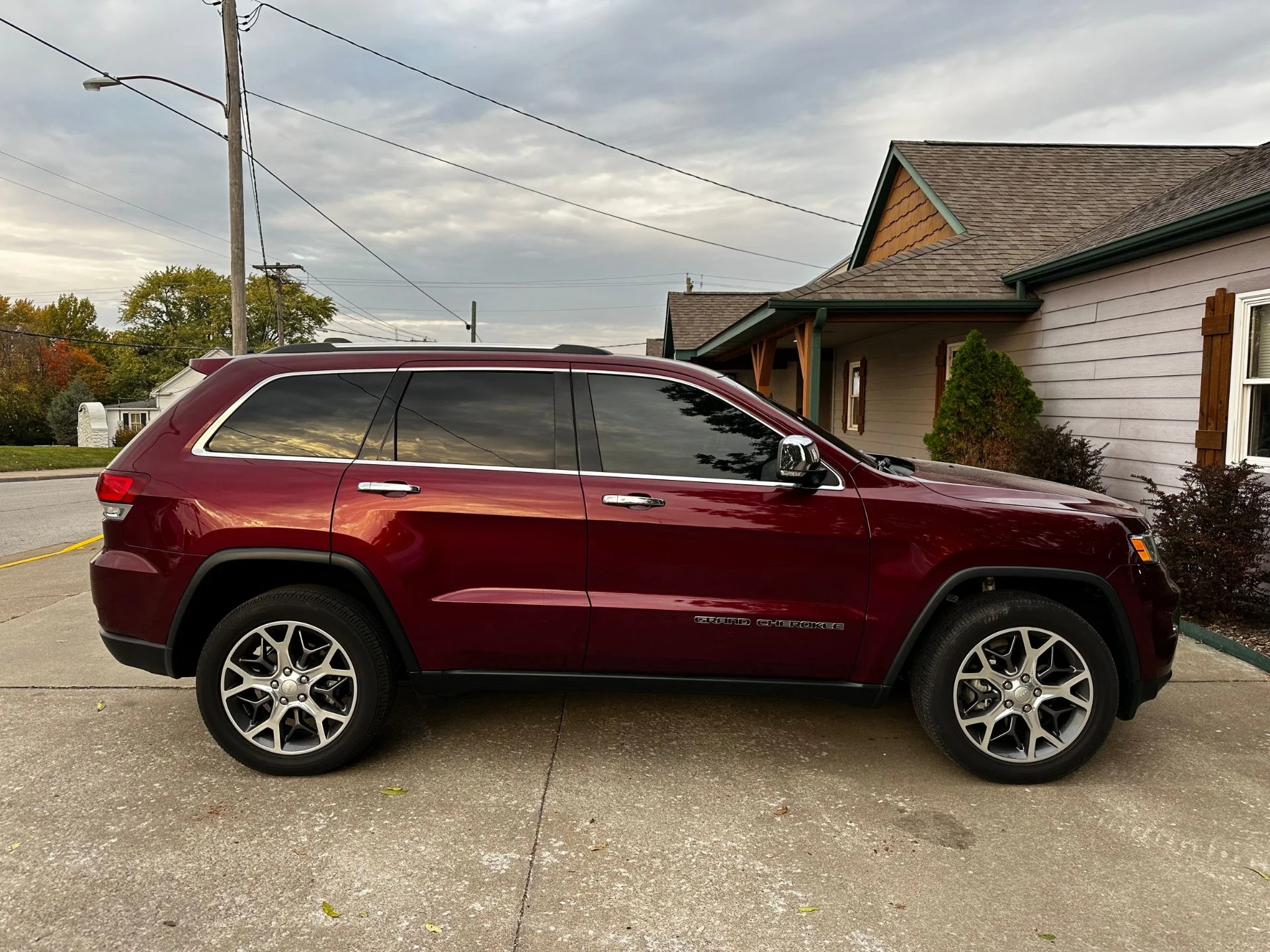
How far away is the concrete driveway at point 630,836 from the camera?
8.27 feet

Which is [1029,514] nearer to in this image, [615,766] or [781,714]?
[781,714]

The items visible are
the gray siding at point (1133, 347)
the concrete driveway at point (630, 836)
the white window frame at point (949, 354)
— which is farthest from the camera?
the white window frame at point (949, 354)

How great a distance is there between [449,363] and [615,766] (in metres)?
1.91

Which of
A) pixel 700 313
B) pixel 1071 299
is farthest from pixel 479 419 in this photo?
pixel 700 313

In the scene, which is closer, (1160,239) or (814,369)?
(1160,239)

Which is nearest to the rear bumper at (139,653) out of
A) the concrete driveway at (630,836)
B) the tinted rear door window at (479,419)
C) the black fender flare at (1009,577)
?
the concrete driveway at (630,836)

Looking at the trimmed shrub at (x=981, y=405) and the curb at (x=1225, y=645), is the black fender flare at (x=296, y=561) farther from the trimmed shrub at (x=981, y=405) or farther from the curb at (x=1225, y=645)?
the trimmed shrub at (x=981, y=405)

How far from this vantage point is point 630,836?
302 cm

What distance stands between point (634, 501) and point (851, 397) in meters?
12.9

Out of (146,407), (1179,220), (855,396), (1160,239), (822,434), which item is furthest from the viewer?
(146,407)

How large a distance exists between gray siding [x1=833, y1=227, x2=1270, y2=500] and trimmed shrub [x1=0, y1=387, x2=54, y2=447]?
226ft

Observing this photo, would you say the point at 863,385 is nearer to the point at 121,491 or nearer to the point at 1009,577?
the point at 1009,577

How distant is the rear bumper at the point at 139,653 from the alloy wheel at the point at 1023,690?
330 cm

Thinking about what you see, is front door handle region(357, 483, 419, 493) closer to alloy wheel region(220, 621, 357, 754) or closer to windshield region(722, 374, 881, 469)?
alloy wheel region(220, 621, 357, 754)
